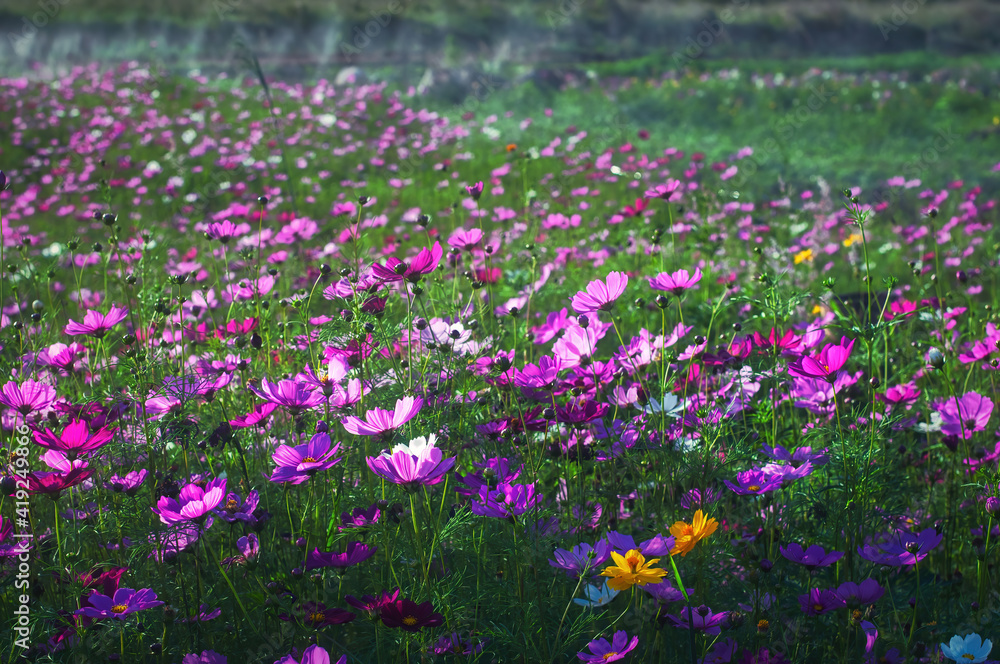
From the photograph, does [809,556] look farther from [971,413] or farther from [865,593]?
[971,413]

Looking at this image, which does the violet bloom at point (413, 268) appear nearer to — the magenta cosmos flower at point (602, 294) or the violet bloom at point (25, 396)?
the magenta cosmos flower at point (602, 294)

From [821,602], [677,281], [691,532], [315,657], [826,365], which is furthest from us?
[677,281]

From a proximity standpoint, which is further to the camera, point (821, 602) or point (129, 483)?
point (129, 483)

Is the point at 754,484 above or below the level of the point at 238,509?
above

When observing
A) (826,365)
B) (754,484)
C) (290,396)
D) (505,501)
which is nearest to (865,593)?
(754,484)

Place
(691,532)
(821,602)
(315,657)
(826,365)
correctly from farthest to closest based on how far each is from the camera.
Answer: (826,365), (821,602), (691,532), (315,657)

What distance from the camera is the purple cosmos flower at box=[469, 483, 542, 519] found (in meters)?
1.09

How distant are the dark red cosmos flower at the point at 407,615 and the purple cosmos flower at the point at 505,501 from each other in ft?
0.59

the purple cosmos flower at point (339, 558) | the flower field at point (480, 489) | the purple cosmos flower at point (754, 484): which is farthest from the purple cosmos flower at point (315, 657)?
the purple cosmos flower at point (754, 484)

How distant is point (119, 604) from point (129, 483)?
28 cm

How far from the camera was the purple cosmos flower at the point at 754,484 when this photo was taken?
3.74ft

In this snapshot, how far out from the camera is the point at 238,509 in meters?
1.18

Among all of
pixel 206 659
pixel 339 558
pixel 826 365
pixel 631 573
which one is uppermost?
pixel 826 365

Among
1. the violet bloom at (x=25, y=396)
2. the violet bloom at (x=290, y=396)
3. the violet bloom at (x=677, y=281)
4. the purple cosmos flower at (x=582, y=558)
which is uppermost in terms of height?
the violet bloom at (x=677, y=281)
